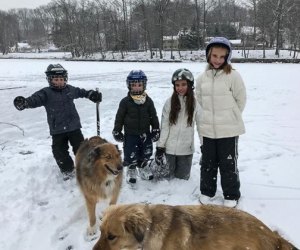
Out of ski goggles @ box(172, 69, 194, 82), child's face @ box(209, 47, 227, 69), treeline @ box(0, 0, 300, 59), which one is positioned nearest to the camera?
child's face @ box(209, 47, 227, 69)

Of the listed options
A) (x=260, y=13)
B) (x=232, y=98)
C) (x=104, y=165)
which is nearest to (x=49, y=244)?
(x=104, y=165)

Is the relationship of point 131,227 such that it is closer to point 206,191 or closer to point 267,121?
point 206,191

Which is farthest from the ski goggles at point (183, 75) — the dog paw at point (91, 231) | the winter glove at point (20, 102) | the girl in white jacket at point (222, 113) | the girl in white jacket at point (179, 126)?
the winter glove at point (20, 102)

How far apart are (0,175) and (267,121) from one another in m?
7.06

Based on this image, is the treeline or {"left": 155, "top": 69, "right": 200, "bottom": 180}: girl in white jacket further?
the treeline

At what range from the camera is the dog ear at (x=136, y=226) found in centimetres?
261

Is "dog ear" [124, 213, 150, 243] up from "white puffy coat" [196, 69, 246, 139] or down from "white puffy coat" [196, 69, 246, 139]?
down

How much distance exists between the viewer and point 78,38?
200 ft

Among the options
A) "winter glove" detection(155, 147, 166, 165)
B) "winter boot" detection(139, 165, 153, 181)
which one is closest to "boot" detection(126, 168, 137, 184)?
"winter boot" detection(139, 165, 153, 181)

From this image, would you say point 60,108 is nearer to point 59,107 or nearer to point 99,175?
point 59,107

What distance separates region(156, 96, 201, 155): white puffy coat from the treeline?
41.2 metres

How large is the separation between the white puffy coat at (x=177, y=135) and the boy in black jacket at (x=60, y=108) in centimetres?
134

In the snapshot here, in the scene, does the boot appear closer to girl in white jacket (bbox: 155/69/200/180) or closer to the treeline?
girl in white jacket (bbox: 155/69/200/180)

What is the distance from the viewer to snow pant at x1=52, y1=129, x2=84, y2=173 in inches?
226
